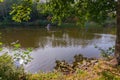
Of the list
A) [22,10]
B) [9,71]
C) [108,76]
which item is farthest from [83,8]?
[9,71]

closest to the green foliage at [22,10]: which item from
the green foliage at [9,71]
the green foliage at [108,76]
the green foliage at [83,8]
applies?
the green foliage at [83,8]

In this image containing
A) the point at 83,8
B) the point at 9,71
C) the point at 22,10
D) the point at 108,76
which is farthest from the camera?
the point at 83,8

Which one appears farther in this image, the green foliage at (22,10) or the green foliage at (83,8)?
the green foliage at (83,8)

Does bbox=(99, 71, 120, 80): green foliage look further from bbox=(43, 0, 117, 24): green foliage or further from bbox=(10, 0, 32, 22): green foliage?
bbox=(10, 0, 32, 22): green foliage

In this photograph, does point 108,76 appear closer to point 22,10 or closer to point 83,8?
point 22,10

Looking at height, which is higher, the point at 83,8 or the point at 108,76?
the point at 83,8

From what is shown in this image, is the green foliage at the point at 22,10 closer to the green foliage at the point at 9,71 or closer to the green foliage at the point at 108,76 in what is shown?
the green foliage at the point at 9,71

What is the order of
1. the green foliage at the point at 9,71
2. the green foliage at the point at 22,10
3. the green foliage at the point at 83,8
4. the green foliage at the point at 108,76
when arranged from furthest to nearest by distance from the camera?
the green foliage at the point at 83,8 < the green foliage at the point at 22,10 < the green foliage at the point at 108,76 < the green foliage at the point at 9,71

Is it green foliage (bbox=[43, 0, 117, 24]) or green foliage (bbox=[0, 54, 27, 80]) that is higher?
green foliage (bbox=[43, 0, 117, 24])

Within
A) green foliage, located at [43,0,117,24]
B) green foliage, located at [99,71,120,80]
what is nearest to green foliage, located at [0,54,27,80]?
green foliage, located at [99,71,120,80]

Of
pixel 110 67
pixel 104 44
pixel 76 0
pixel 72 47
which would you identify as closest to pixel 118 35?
pixel 110 67

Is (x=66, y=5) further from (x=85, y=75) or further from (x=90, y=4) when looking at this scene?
(x=85, y=75)

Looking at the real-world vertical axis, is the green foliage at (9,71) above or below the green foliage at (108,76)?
above

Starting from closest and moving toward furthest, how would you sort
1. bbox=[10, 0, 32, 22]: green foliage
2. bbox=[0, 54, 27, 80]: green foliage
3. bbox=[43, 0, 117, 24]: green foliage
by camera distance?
1. bbox=[0, 54, 27, 80]: green foliage
2. bbox=[10, 0, 32, 22]: green foliage
3. bbox=[43, 0, 117, 24]: green foliage
